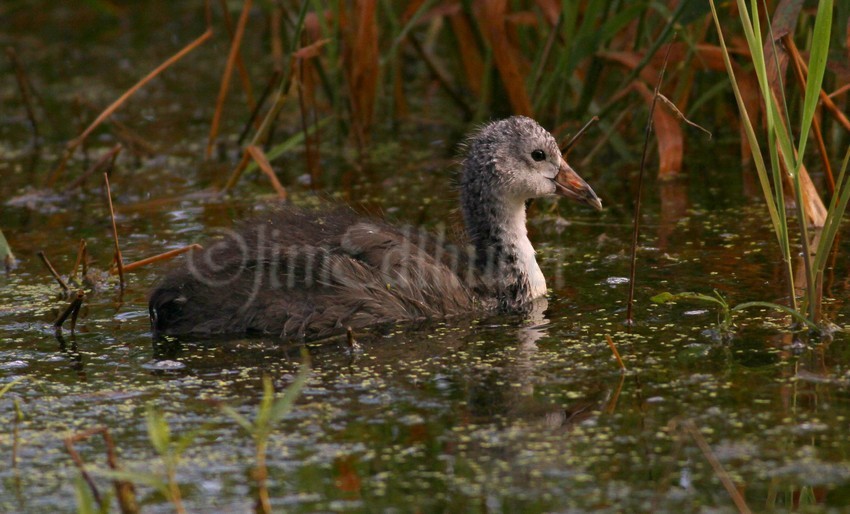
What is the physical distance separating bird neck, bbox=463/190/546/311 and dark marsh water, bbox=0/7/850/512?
15 cm

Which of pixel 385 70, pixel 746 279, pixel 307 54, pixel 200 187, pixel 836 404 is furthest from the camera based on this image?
pixel 385 70

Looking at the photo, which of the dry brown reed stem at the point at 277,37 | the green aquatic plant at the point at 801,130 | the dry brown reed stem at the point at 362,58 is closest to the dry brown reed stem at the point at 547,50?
the dry brown reed stem at the point at 362,58

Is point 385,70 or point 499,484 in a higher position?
point 385,70

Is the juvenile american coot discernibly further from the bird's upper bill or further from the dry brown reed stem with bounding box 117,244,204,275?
the dry brown reed stem with bounding box 117,244,204,275

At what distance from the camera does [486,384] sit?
441 cm

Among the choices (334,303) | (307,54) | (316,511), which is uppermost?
(307,54)

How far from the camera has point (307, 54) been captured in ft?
23.2

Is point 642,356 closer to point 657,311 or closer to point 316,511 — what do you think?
point 657,311

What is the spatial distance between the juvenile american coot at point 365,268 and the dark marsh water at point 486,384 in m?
0.14

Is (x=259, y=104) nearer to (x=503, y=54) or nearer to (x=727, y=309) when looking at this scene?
(x=503, y=54)

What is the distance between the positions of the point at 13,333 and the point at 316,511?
2.33m

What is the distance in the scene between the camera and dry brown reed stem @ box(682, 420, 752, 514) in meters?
3.30

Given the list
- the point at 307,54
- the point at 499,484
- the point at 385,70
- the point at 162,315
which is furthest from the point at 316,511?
the point at 385,70

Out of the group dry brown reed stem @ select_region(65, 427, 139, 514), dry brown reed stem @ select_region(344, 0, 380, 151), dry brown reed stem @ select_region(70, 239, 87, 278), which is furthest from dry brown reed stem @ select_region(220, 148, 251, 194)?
dry brown reed stem @ select_region(65, 427, 139, 514)
